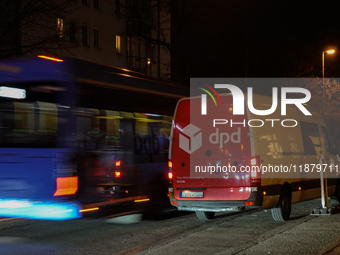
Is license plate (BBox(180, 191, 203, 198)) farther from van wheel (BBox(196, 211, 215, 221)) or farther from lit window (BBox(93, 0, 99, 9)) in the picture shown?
lit window (BBox(93, 0, 99, 9))

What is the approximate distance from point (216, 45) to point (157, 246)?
27848 mm

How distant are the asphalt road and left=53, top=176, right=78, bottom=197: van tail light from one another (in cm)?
76

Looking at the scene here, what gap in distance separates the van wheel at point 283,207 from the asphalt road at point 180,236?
0.48 ft

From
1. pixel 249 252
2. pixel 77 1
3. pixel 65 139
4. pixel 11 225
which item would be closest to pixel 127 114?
pixel 65 139

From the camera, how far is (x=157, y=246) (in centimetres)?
807

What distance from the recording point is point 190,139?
34.2 ft

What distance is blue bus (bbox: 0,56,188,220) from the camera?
8961 millimetres

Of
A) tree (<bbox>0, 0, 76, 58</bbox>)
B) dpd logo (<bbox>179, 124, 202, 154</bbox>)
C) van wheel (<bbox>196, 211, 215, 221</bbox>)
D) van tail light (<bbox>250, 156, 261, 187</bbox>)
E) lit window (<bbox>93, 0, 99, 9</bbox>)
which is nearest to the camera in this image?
van tail light (<bbox>250, 156, 261, 187</bbox>)

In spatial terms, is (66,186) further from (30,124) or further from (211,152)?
(211,152)

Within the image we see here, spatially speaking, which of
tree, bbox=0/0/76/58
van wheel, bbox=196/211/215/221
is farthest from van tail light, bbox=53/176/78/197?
tree, bbox=0/0/76/58

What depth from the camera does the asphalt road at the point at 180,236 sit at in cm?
775

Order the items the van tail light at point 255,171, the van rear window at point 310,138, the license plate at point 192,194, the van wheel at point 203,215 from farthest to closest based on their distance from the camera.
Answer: the van rear window at point 310,138 < the van wheel at point 203,215 < the license plate at point 192,194 < the van tail light at point 255,171

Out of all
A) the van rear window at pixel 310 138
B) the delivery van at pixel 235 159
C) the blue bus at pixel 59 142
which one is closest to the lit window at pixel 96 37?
the van rear window at pixel 310 138

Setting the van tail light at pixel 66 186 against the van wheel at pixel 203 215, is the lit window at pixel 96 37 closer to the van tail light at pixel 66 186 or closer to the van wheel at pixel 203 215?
the van wheel at pixel 203 215
